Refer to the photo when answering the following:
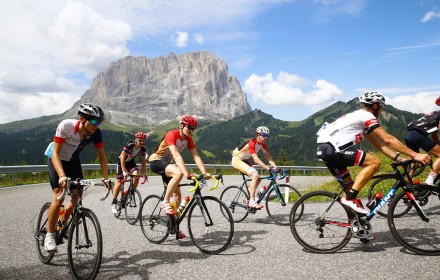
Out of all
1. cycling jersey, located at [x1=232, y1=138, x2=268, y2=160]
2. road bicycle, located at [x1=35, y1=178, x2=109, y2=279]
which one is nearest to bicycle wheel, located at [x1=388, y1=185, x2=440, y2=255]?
cycling jersey, located at [x1=232, y1=138, x2=268, y2=160]

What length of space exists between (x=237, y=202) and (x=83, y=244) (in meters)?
4.94

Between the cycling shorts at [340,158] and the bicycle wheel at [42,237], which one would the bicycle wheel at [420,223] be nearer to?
the cycling shorts at [340,158]

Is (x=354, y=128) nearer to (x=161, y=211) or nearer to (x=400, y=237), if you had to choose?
(x=400, y=237)

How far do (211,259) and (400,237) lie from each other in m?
2.99

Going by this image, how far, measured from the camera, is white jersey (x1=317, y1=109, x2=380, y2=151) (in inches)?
214

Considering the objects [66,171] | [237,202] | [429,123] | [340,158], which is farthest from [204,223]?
[429,123]

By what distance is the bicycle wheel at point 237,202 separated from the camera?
28.6 ft

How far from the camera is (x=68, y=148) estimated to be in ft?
17.3

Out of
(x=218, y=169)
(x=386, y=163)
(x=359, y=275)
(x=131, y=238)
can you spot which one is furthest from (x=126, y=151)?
(x=218, y=169)

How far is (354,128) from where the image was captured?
550 cm

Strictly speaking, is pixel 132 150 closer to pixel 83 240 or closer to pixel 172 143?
pixel 172 143

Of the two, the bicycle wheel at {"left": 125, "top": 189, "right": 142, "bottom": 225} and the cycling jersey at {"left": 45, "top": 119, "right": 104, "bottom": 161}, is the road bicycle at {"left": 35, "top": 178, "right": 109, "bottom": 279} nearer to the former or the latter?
the cycling jersey at {"left": 45, "top": 119, "right": 104, "bottom": 161}

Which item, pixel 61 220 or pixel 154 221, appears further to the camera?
pixel 154 221

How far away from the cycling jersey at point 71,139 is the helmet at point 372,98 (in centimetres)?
455
